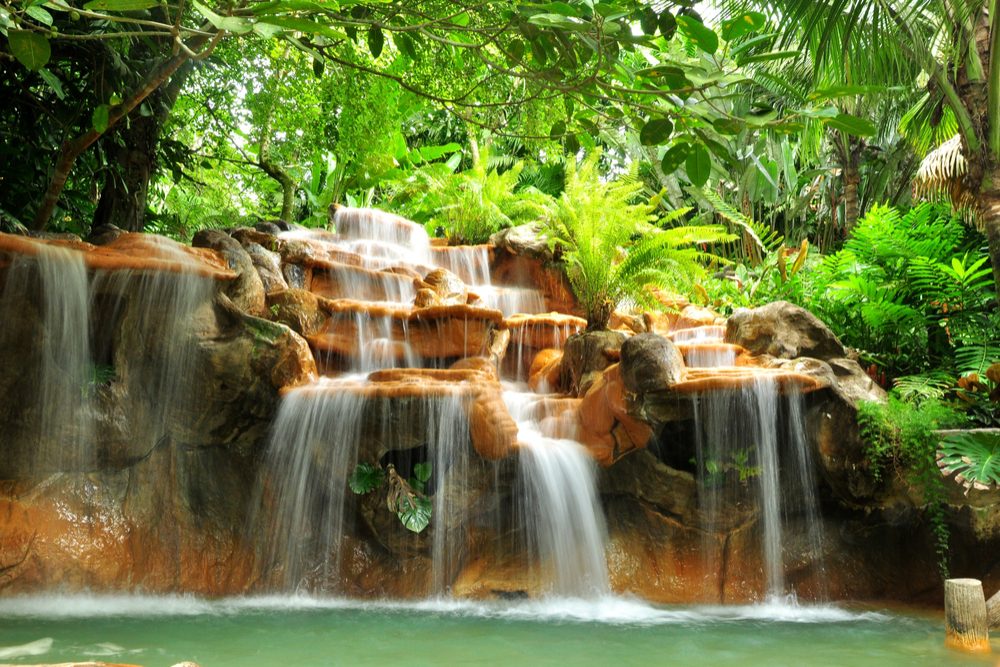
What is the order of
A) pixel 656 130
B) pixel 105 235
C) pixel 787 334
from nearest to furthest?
pixel 656 130
pixel 105 235
pixel 787 334

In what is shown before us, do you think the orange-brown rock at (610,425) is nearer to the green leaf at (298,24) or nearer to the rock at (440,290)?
the rock at (440,290)

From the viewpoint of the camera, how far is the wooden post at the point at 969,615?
197 inches

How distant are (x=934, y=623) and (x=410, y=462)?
171 inches

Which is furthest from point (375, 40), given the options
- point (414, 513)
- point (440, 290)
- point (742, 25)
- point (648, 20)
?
point (440, 290)

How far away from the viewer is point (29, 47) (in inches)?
97.3

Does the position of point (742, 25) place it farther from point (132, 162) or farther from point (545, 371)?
point (132, 162)

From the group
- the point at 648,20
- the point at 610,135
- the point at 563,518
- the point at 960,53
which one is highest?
the point at 960,53

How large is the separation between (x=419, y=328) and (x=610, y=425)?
257 cm

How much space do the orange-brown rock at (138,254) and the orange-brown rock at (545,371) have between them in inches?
131

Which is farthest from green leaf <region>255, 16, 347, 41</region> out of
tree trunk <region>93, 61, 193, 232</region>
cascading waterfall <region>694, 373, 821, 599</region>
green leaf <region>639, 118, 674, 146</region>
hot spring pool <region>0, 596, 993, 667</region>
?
tree trunk <region>93, 61, 193, 232</region>

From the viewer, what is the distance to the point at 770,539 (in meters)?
7.27

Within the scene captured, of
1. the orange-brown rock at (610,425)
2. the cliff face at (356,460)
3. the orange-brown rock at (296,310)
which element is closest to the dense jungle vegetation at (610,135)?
the cliff face at (356,460)

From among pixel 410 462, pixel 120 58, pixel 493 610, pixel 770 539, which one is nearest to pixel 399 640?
pixel 493 610

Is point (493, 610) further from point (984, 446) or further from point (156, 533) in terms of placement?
point (984, 446)
